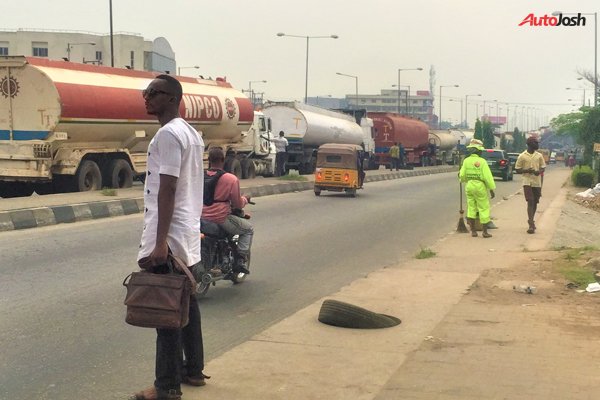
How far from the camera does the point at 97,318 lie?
285 inches

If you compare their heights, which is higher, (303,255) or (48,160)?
(48,160)

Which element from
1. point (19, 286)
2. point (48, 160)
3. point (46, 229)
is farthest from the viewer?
point (48, 160)

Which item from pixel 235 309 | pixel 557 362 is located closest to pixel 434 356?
pixel 557 362

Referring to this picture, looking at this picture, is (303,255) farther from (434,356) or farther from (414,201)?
(414,201)

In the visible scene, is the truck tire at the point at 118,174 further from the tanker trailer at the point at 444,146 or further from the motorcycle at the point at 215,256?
the tanker trailer at the point at 444,146

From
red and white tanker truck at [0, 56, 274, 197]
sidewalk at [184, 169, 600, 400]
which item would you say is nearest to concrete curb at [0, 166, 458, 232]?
red and white tanker truck at [0, 56, 274, 197]

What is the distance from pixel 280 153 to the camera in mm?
36031

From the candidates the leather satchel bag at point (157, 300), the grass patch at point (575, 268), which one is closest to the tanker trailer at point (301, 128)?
the grass patch at point (575, 268)

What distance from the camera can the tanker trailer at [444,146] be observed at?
2776 inches

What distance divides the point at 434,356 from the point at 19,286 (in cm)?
470

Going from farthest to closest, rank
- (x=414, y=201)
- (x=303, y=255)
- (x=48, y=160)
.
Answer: (x=414, y=201) → (x=48, y=160) → (x=303, y=255)

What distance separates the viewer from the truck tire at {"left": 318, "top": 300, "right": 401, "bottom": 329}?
6871mm

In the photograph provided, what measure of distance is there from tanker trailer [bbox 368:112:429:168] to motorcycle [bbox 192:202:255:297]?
4394 centimetres

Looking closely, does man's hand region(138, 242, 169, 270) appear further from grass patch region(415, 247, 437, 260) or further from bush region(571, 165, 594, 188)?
bush region(571, 165, 594, 188)
